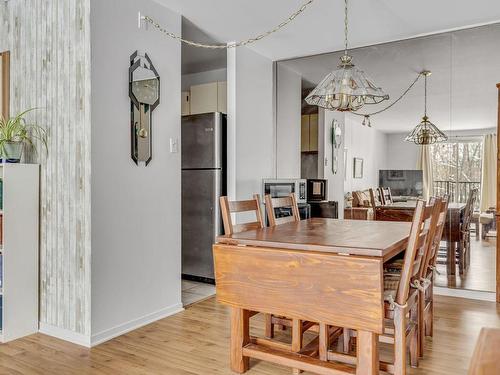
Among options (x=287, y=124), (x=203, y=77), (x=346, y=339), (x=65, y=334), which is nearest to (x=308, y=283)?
(x=346, y=339)

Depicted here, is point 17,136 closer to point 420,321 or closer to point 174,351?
point 174,351

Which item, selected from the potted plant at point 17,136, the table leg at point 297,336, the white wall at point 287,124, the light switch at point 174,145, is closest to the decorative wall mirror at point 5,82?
the potted plant at point 17,136

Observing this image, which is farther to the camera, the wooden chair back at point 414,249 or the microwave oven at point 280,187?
the microwave oven at point 280,187

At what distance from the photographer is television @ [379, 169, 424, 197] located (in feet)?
12.8

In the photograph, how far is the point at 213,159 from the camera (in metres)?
3.95

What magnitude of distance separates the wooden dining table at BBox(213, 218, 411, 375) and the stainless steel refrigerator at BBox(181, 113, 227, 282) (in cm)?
168

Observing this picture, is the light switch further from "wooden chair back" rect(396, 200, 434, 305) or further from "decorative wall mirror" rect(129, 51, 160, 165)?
"wooden chair back" rect(396, 200, 434, 305)

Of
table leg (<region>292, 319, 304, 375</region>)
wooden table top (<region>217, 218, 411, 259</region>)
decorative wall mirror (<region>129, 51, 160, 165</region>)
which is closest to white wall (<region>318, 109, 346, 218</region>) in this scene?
wooden table top (<region>217, 218, 411, 259</region>)

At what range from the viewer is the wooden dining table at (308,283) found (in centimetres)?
180

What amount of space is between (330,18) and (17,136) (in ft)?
8.38

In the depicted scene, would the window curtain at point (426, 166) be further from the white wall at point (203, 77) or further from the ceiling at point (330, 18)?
the white wall at point (203, 77)

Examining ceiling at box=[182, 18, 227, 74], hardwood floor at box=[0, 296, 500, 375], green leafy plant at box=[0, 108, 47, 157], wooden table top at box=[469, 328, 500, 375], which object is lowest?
A: hardwood floor at box=[0, 296, 500, 375]

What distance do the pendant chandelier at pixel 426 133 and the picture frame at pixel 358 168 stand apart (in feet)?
1.78

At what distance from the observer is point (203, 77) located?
16.7ft
